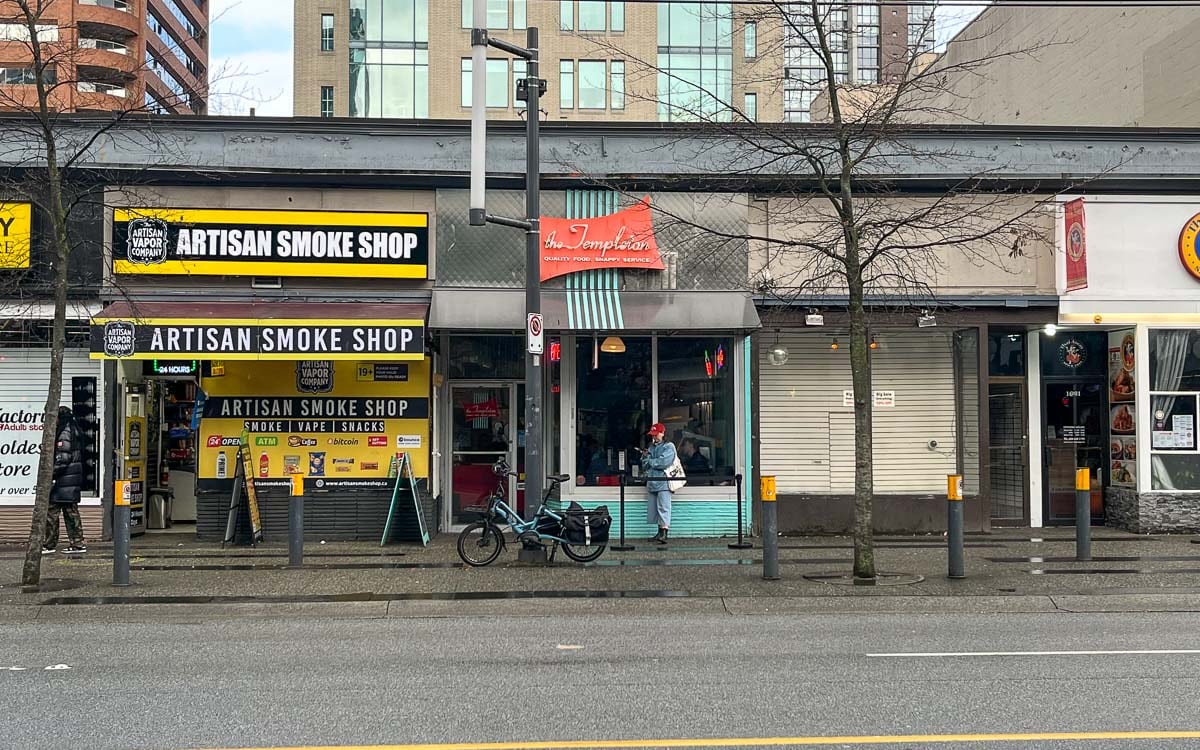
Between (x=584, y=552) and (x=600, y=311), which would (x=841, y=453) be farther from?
(x=584, y=552)

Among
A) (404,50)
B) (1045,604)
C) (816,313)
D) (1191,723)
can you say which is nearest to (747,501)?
(816,313)

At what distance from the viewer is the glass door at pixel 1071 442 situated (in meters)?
16.7

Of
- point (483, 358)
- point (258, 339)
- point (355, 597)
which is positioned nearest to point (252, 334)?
point (258, 339)

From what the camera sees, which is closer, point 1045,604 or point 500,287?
point 1045,604

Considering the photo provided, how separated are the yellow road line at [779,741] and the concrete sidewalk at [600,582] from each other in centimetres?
457

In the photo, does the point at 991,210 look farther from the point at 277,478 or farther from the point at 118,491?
the point at 118,491

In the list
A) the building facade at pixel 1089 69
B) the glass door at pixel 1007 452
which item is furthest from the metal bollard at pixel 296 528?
the building facade at pixel 1089 69

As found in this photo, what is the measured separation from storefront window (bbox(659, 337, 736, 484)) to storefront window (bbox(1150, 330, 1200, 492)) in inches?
255

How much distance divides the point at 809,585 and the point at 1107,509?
7.54 m

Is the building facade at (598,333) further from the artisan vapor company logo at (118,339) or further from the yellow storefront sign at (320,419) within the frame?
the artisan vapor company logo at (118,339)

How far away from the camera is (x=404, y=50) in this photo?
53.1m

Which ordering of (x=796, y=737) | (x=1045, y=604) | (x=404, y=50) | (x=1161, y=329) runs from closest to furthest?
(x=796, y=737), (x=1045, y=604), (x=1161, y=329), (x=404, y=50)

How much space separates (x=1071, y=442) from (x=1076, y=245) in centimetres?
338

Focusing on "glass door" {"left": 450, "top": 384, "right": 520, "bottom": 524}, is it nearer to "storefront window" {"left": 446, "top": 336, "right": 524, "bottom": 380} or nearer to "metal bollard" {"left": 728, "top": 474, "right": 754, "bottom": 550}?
"storefront window" {"left": 446, "top": 336, "right": 524, "bottom": 380}
